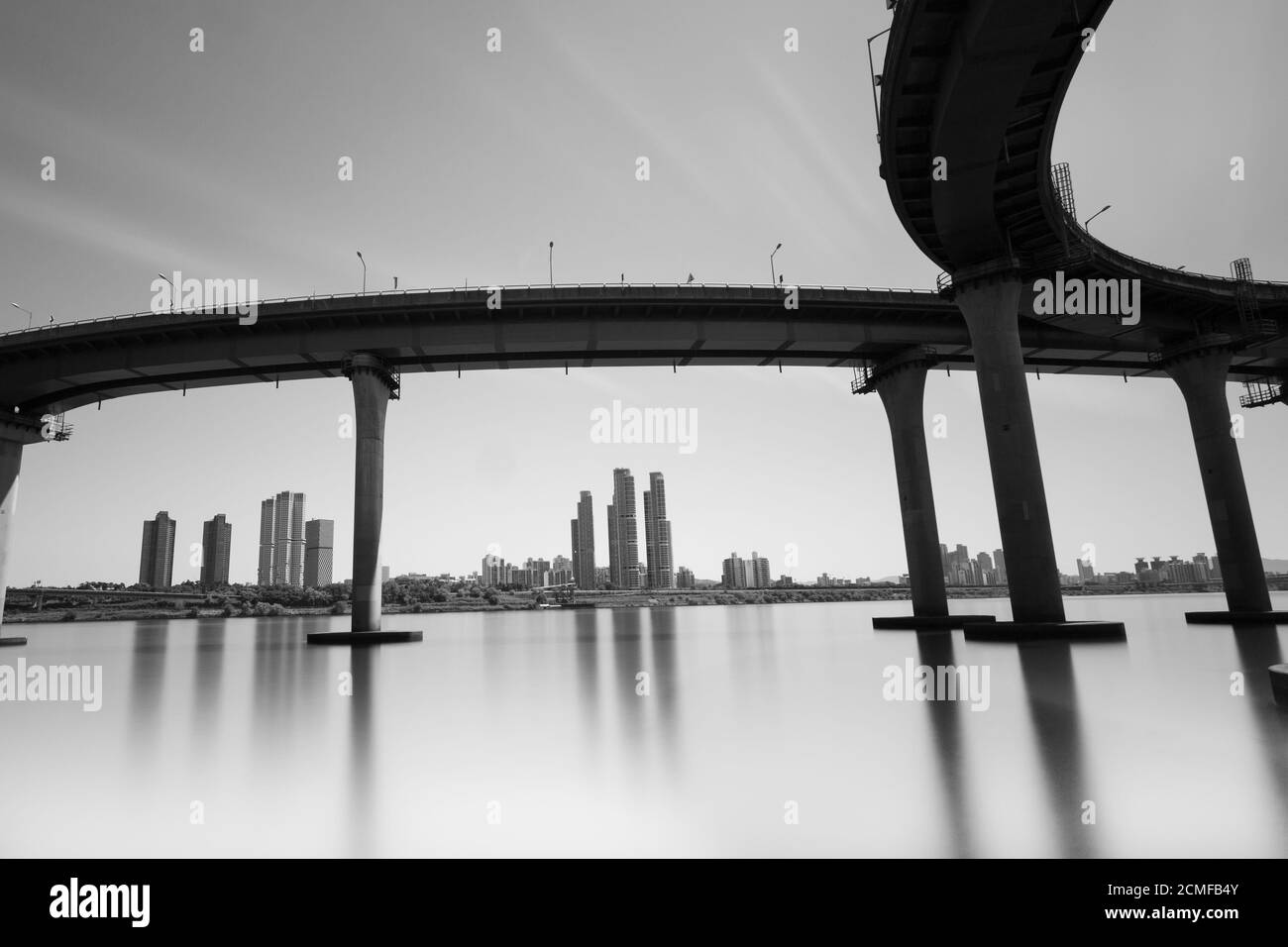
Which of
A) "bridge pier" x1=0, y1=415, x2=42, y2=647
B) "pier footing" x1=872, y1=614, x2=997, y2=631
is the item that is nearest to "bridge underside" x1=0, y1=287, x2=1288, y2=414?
"bridge pier" x1=0, y1=415, x2=42, y2=647

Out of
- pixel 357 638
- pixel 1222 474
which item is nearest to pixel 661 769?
pixel 357 638

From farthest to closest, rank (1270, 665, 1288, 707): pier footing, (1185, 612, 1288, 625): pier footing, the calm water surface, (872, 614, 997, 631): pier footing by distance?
(872, 614, 997, 631): pier footing → (1185, 612, 1288, 625): pier footing → (1270, 665, 1288, 707): pier footing → the calm water surface

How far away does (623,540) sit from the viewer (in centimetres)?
10775

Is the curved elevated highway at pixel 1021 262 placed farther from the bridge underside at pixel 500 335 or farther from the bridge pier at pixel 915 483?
the bridge underside at pixel 500 335

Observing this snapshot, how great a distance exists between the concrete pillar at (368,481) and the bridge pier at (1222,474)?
35876mm

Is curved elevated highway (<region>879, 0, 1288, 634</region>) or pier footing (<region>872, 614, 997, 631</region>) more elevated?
curved elevated highway (<region>879, 0, 1288, 634</region>)

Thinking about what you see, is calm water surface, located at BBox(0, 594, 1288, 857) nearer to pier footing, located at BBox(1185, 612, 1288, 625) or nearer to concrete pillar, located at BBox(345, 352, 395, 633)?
concrete pillar, located at BBox(345, 352, 395, 633)

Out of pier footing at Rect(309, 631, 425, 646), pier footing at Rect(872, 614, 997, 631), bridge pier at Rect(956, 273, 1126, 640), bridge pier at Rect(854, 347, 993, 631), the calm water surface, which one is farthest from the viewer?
bridge pier at Rect(854, 347, 993, 631)

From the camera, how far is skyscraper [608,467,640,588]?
10375 cm

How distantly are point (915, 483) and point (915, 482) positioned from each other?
0.06m

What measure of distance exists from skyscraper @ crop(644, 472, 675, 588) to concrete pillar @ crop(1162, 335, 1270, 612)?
7664 cm

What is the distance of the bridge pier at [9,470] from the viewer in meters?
36.0

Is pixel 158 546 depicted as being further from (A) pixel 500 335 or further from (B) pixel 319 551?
(A) pixel 500 335
